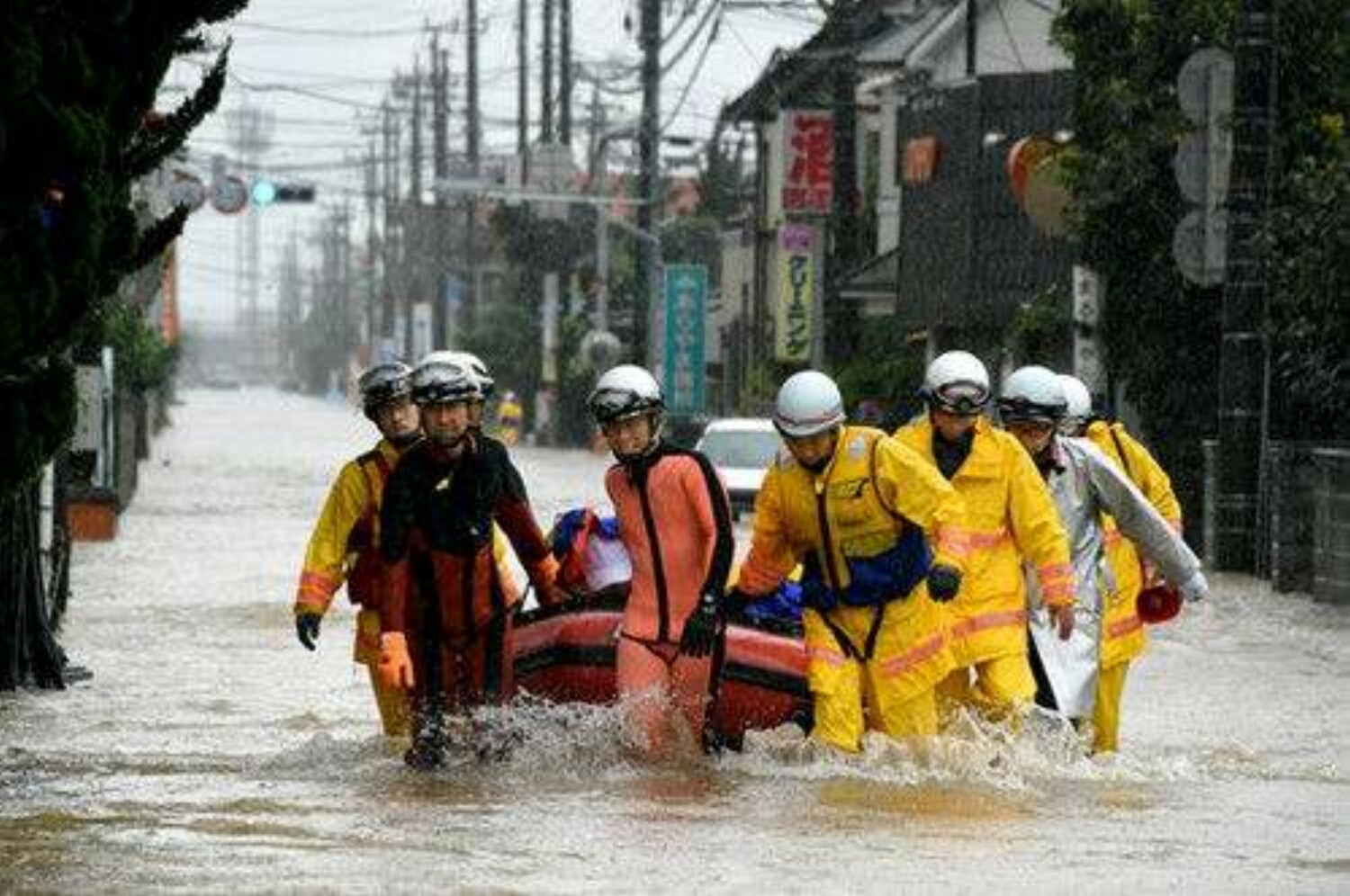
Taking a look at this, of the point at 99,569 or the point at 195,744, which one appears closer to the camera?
the point at 195,744

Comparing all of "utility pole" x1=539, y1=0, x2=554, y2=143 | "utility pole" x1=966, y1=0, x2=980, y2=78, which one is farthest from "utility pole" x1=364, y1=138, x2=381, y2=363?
"utility pole" x1=966, y1=0, x2=980, y2=78

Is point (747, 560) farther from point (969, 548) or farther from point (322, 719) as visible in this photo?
point (322, 719)

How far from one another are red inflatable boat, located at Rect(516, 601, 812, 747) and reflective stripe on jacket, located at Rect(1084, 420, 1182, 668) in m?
1.43

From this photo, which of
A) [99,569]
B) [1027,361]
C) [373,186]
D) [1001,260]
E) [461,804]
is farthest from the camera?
[373,186]

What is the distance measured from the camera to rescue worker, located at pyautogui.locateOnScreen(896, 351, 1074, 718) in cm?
1477

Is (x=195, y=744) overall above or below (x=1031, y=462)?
below

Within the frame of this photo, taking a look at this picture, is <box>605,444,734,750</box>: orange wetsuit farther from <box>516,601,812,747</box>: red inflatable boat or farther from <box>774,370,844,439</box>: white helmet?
<box>774,370,844,439</box>: white helmet

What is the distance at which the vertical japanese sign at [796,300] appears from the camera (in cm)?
5556

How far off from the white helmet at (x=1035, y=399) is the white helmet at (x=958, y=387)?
1.70 ft

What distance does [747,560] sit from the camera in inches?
584

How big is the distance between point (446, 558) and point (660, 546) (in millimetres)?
840

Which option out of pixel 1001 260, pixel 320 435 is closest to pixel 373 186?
pixel 320 435

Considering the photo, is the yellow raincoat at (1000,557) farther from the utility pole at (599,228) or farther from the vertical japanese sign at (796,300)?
the utility pole at (599,228)

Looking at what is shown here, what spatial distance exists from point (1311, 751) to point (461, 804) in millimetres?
5287
